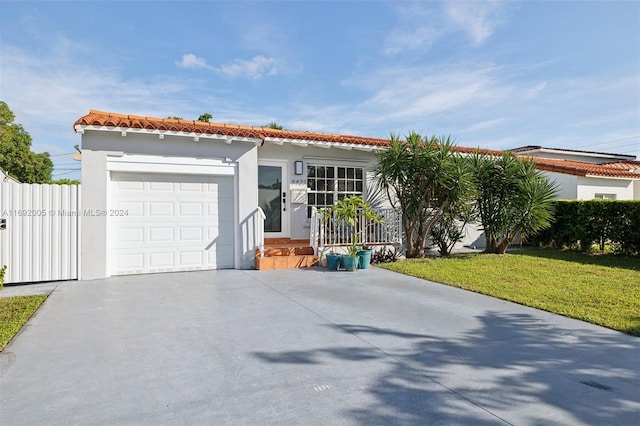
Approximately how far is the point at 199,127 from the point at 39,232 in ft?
12.8

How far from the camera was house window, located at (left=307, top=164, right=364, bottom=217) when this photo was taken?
11156 mm

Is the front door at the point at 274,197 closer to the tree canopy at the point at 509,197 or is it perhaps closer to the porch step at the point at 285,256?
the porch step at the point at 285,256

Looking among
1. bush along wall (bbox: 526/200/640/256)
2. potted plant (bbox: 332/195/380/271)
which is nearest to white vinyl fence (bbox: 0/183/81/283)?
potted plant (bbox: 332/195/380/271)

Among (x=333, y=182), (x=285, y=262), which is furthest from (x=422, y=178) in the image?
(x=285, y=262)

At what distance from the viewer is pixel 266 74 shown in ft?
47.0

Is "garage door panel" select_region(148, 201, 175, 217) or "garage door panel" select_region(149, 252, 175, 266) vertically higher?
"garage door panel" select_region(148, 201, 175, 217)

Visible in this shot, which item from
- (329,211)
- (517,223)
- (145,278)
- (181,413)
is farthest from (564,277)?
(145,278)

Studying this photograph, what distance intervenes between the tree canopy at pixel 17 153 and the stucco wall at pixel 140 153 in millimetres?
22782

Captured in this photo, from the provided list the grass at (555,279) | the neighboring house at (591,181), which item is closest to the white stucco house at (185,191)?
the grass at (555,279)

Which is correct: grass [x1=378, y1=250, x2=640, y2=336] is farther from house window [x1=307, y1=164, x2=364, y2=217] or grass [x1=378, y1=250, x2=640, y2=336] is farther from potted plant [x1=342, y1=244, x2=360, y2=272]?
house window [x1=307, y1=164, x2=364, y2=217]

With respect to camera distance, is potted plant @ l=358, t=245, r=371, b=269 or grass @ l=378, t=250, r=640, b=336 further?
potted plant @ l=358, t=245, r=371, b=269

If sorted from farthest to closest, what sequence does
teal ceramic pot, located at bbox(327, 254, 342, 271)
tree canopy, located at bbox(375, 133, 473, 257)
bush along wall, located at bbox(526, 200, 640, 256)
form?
bush along wall, located at bbox(526, 200, 640, 256) < tree canopy, located at bbox(375, 133, 473, 257) < teal ceramic pot, located at bbox(327, 254, 342, 271)

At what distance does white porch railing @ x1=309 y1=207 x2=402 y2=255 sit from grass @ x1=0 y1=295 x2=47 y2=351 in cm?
587

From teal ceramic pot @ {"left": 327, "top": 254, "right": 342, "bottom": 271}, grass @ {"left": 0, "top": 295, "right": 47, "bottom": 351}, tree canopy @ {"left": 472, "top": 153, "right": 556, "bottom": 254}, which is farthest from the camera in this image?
tree canopy @ {"left": 472, "top": 153, "right": 556, "bottom": 254}
